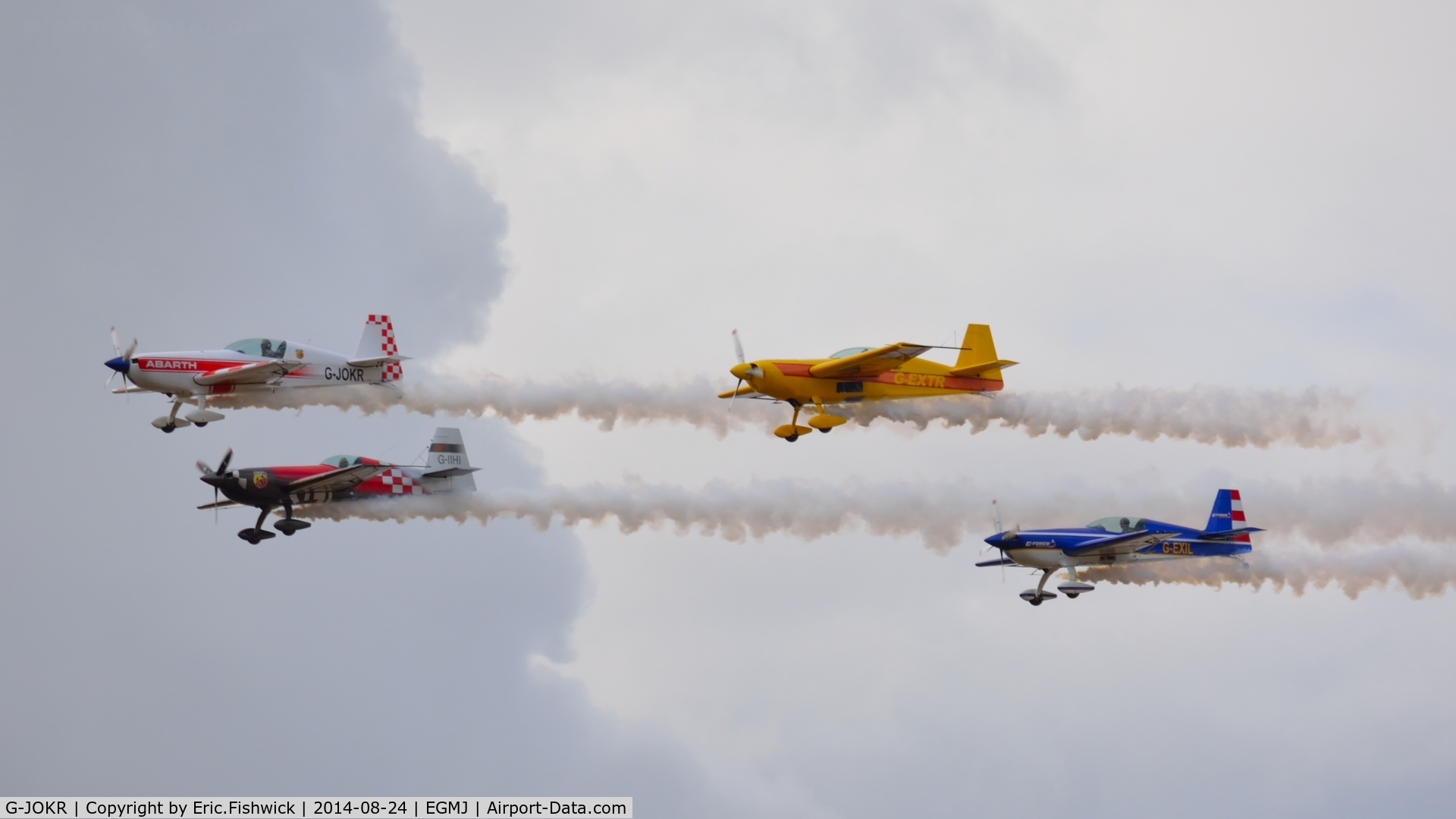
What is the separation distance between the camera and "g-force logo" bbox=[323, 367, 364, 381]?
57.5 m

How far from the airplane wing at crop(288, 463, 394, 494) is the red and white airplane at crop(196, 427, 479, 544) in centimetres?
2

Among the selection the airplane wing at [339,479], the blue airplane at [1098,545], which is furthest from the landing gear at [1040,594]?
the airplane wing at [339,479]

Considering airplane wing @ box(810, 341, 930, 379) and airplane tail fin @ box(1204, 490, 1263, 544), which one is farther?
airplane tail fin @ box(1204, 490, 1263, 544)

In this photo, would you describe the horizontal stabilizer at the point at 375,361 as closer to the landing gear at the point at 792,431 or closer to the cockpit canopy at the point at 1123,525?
the landing gear at the point at 792,431

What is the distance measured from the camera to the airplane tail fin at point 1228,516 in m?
57.4

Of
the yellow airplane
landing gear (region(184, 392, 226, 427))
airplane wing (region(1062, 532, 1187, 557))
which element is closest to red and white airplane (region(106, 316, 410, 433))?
landing gear (region(184, 392, 226, 427))

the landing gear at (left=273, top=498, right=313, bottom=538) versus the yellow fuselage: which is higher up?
the yellow fuselage

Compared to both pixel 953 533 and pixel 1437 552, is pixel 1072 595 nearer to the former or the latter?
pixel 953 533

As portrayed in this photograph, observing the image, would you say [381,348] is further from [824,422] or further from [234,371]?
[824,422]

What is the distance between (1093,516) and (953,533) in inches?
165

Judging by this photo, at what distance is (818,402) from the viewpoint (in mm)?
55094

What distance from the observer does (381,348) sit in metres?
58.9

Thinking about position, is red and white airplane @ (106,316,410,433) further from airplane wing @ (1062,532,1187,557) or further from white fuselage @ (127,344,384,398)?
airplane wing @ (1062,532,1187,557)

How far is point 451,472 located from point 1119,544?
1801cm
